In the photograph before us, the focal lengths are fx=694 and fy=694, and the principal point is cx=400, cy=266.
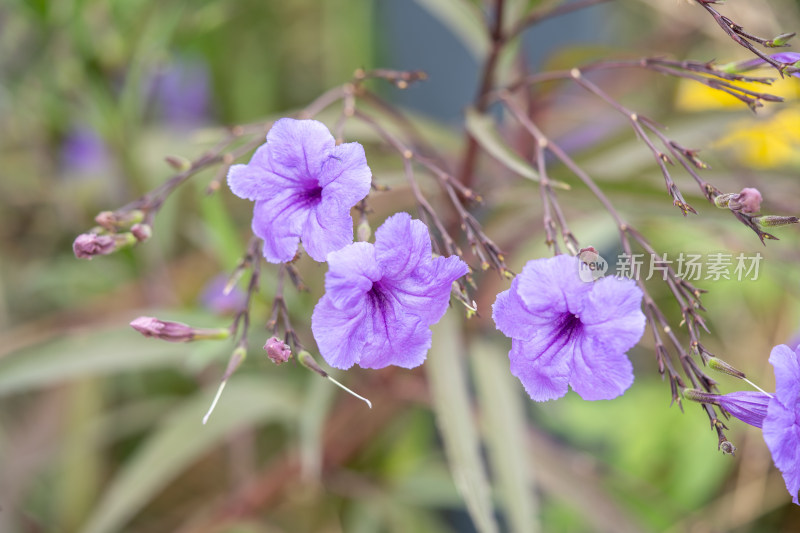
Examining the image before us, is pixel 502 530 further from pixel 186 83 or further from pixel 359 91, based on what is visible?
pixel 186 83

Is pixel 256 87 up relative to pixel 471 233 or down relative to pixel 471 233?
down

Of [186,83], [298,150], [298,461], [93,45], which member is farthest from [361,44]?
[298,150]

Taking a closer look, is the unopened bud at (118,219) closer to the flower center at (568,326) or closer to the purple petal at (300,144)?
the purple petal at (300,144)

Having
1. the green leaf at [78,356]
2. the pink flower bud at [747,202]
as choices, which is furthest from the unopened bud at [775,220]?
the green leaf at [78,356]

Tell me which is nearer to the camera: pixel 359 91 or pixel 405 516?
pixel 359 91

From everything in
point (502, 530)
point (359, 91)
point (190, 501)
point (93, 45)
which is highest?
point (359, 91)

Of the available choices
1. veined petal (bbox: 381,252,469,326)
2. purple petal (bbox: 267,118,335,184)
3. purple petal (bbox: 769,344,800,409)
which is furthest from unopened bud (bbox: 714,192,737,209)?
purple petal (bbox: 267,118,335,184)
